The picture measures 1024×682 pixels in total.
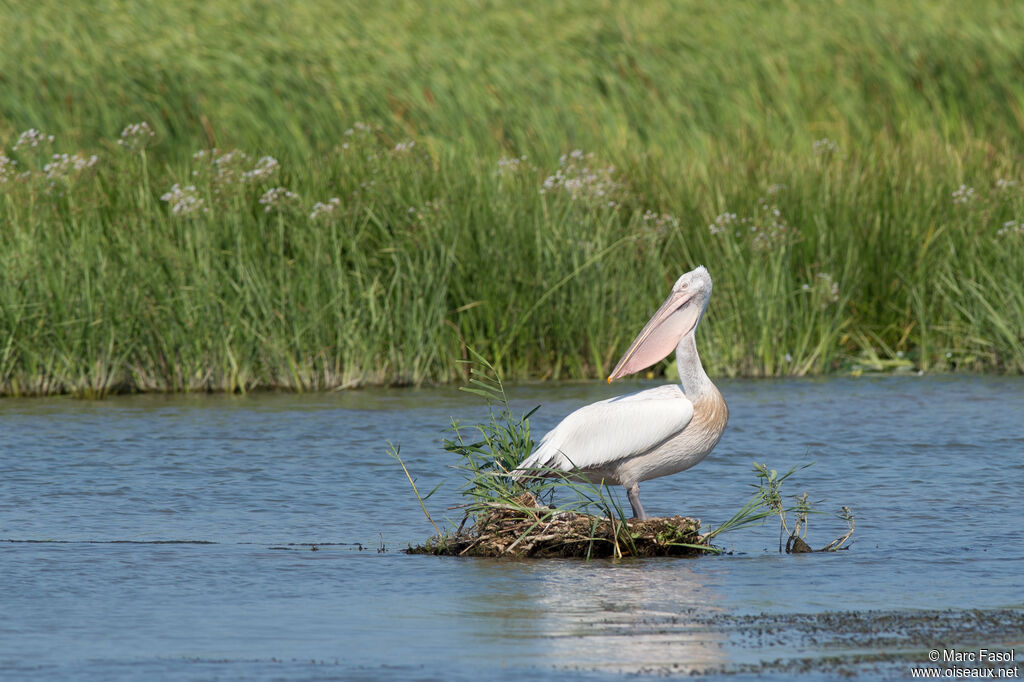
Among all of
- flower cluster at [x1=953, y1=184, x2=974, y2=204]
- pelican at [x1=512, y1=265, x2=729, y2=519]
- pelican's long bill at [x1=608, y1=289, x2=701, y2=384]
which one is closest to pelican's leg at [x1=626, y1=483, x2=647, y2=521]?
pelican at [x1=512, y1=265, x2=729, y2=519]

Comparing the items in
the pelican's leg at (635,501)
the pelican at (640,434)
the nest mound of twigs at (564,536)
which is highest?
the pelican at (640,434)

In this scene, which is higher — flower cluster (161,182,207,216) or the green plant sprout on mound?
flower cluster (161,182,207,216)

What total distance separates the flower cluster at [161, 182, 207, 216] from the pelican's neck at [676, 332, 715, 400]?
5.36m

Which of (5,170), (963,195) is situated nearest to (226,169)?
(5,170)

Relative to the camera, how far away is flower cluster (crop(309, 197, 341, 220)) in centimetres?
1192

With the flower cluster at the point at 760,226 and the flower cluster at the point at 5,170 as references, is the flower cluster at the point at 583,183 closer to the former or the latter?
the flower cluster at the point at 760,226

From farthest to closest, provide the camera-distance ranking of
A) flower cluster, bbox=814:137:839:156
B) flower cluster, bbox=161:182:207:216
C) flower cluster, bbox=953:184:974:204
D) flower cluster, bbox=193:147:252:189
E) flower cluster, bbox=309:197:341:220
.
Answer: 1. flower cluster, bbox=814:137:839:156
2. flower cluster, bbox=953:184:974:204
3. flower cluster, bbox=193:147:252:189
4. flower cluster, bbox=309:197:341:220
5. flower cluster, bbox=161:182:207:216

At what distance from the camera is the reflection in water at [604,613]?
5.10 m

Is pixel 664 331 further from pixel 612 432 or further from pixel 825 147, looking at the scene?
pixel 825 147

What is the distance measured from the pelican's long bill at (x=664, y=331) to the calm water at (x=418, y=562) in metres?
0.89

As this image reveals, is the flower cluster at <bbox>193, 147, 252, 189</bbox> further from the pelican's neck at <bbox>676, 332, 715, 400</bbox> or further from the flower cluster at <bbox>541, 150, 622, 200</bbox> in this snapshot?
the pelican's neck at <bbox>676, 332, 715, 400</bbox>

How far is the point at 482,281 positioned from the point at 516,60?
22.5 ft

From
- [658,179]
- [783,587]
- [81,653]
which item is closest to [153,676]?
[81,653]

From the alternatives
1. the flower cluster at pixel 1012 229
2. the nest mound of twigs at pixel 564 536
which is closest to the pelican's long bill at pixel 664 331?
the nest mound of twigs at pixel 564 536
